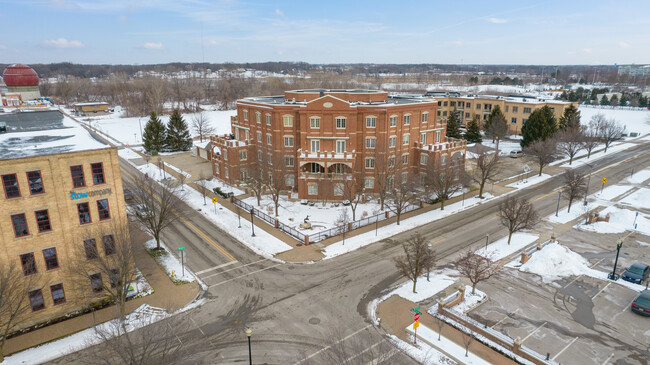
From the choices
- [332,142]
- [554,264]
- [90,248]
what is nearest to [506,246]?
[554,264]

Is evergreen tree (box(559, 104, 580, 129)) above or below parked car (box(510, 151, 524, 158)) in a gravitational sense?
above

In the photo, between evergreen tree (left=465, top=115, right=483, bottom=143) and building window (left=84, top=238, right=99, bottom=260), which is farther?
evergreen tree (left=465, top=115, right=483, bottom=143)

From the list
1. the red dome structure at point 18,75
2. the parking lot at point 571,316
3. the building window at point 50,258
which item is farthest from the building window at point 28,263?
the red dome structure at point 18,75

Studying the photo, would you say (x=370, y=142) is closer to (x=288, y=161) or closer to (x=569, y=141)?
(x=288, y=161)

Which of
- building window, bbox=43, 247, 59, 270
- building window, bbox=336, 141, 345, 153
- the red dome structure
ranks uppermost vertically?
the red dome structure

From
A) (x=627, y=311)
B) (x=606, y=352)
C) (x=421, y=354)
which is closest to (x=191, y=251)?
(x=421, y=354)

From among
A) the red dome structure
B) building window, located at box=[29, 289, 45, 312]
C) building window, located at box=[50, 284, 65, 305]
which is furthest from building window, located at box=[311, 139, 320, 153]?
the red dome structure

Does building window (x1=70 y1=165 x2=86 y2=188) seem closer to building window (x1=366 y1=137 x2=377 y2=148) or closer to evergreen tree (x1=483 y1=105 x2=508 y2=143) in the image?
building window (x1=366 y1=137 x2=377 y2=148)
